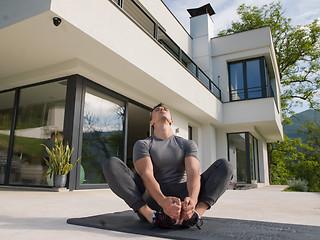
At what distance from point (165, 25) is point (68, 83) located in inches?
195

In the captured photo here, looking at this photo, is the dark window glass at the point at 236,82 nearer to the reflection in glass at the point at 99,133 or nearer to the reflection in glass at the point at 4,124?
the reflection in glass at the point at 99,133

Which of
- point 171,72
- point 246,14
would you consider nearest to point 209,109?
point 171,72

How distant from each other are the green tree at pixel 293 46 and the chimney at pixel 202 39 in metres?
6.33

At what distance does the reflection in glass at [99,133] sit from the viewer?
197 inches

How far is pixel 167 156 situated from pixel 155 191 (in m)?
0.28

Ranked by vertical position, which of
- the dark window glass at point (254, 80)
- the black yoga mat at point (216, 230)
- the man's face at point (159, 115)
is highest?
the dark window glass at point (254, 80)

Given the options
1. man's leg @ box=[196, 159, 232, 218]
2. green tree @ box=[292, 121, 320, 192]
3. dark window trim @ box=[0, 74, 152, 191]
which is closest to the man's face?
man's leg @ box=[196, 159, 232, 218]

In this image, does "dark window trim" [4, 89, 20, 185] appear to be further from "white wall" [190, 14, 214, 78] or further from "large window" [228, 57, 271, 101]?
"large window" [228, 57, 271, 101]

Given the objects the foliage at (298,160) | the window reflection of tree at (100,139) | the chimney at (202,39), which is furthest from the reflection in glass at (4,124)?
the foliage at (298,160)

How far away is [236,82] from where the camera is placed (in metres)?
10.4

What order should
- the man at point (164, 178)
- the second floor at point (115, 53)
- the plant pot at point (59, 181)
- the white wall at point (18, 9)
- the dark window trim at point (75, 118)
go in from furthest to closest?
the dark window trim at point (75, 118) → the plant pot at point (59, 181) → the second floor at point (115, 53) → the white wall at point (18, 9) → the man at point (164, 178)

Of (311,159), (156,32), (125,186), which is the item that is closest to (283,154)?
(311,159)

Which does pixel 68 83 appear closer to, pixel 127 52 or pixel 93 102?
pixel 93 102

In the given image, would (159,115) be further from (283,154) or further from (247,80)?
(283,154)
